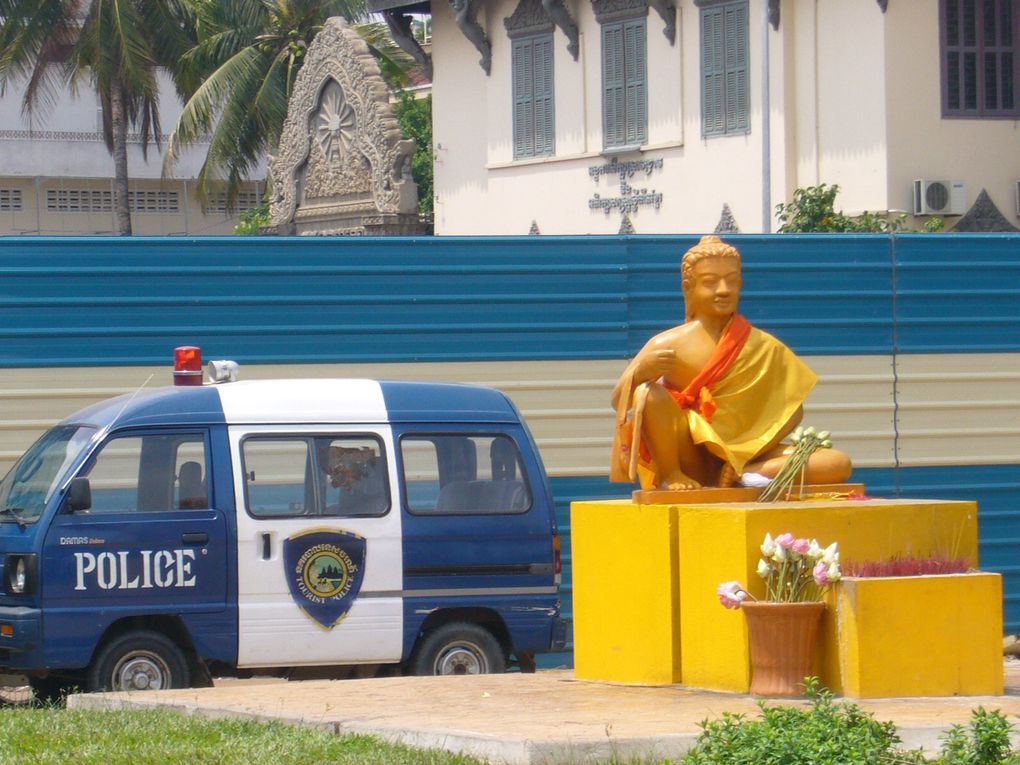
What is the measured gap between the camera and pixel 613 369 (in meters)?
12.5

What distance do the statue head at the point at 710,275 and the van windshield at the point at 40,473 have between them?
3346mm

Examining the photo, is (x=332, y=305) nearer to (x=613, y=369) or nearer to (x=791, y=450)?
(x=613, y=369)

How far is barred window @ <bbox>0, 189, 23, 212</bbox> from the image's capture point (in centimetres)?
5303

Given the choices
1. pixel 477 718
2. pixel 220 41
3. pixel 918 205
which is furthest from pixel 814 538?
pixel 220 41

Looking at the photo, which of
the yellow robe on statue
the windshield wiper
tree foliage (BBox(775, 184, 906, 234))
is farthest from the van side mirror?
tree foliage (BBox(775, 184, 906, 234))

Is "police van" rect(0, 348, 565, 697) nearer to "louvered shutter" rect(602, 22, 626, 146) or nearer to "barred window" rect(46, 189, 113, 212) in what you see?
"louvered shutter" rect(602, 22, 626, 146)

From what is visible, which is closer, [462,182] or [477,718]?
[477,718]

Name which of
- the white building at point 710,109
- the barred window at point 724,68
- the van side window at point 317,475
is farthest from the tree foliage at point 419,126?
the van side window at point 317,475

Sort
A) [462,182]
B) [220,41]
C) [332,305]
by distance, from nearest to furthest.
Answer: [332,305]
[462,182]
[220,41]

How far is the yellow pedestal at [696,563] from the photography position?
8.75 meters

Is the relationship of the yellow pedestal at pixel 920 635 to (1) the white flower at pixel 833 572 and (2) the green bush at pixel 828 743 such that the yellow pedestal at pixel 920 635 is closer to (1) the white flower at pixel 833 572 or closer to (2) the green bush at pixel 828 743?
(1) the white flower at pixel 833 572

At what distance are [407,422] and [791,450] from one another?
222 centimetres

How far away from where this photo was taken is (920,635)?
338 inches

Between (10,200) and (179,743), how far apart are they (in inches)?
1889
